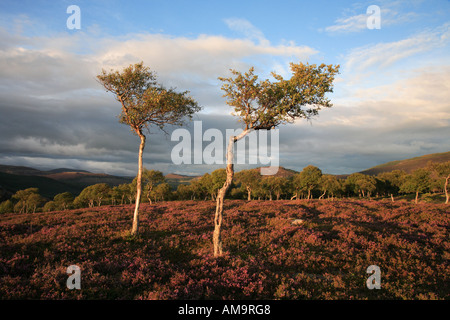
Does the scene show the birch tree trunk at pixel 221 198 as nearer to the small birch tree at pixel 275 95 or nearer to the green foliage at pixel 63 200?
the small birch tree at pixel 275 95

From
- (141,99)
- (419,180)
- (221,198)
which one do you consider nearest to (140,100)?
(141,99)

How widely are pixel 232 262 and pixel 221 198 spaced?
3.25 meters

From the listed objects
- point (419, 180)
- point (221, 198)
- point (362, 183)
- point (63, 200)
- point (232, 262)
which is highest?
point (221, 198)

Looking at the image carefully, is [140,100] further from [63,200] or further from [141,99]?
[63,200]

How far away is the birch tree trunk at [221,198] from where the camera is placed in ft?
36.7

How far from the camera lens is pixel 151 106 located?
15.2 meters

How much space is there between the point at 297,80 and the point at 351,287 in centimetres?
1063

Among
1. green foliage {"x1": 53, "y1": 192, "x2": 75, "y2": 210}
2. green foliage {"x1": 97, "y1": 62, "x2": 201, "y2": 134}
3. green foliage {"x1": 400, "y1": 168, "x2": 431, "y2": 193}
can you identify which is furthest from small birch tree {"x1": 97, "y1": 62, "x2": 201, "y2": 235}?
green foliage {"x1": 53, "y1": 192, "x2": 75, "y2": 210}

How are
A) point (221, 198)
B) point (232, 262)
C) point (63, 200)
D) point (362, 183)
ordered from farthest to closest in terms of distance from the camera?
point (63, 200) < point (362, 183) < point (221, 198) < point (232, 262)

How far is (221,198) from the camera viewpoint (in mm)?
11547

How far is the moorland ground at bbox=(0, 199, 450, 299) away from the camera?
297 inches

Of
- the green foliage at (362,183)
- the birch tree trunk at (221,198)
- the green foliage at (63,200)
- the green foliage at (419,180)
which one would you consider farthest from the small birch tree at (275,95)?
the green foliage at (63,200)
